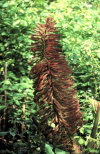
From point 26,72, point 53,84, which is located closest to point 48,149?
point 53,84

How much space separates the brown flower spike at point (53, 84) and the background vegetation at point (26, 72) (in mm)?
429

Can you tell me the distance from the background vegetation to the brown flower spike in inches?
16.9

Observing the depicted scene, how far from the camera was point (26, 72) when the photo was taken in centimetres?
307

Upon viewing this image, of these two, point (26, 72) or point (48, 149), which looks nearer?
point (48, 149)

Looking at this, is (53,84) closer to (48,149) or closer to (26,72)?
(48,149)

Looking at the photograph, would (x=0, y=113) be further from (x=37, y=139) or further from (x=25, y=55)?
(x=25, y=55)

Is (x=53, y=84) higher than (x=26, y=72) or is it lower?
lower

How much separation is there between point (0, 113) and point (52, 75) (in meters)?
1.31

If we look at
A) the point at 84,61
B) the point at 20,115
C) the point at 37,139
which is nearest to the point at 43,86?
the point at 37,139

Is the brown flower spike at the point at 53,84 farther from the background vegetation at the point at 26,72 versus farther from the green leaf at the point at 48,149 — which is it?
the background vegetation at the point at 26,72

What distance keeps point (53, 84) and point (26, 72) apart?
1.54 meters

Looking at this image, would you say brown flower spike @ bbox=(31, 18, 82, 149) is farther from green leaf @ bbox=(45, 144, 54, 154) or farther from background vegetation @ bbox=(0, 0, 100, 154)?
background vegetation @ bbox=(0, 0, 100, 154)

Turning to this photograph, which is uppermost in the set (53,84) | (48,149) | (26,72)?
(26,72)

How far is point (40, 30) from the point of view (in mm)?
1638
